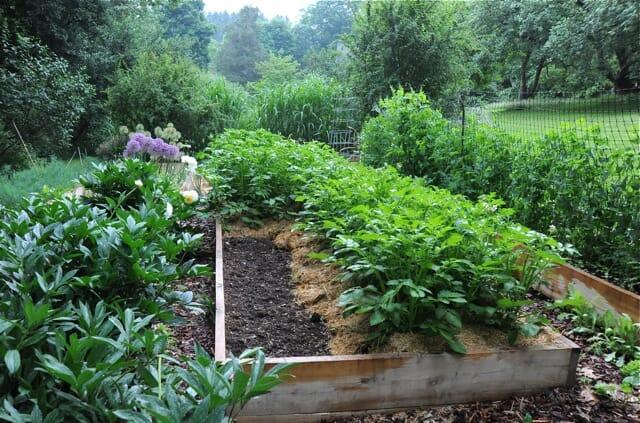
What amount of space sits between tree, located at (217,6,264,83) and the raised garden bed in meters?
37.1

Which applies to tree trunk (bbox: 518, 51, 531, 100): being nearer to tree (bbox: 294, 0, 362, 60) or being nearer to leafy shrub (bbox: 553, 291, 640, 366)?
tree (bbox: 294, 0, 362, 60)

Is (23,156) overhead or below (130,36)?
below

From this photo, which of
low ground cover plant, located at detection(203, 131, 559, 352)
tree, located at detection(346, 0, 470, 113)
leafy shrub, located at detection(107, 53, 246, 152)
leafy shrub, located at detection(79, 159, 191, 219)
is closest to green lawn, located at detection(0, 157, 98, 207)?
leafy shrub, located at detection(79, 159, 191, 219)

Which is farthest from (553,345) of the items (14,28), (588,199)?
(14,28)

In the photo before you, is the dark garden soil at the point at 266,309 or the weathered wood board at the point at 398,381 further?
the dark garden soil at the point at 266,309

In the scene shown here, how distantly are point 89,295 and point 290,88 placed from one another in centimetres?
940

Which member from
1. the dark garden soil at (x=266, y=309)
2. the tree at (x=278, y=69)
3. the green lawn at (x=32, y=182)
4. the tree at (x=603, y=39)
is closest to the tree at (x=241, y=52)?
the tree at (x=278, y=69)

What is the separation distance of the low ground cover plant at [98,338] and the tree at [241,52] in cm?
3717

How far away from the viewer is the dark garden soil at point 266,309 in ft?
7.61

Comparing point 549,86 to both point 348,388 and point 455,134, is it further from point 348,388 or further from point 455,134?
point 348,388

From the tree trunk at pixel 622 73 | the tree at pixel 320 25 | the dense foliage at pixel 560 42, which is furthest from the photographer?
the tree at pixel 320 25

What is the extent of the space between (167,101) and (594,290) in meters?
9.22

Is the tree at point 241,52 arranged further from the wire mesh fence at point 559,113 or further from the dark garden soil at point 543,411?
the dark garden soil at point 543,411

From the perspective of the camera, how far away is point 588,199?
319 cm
